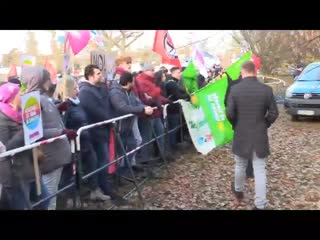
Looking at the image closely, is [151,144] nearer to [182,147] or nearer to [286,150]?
[182,147]

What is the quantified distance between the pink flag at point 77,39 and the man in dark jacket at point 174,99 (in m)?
2.52

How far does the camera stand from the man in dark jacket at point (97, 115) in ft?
18.6

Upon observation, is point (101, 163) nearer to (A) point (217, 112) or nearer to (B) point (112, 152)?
(B) point (112, 152)

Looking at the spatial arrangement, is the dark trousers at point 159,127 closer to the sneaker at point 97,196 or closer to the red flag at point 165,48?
the red flag at point 165,48

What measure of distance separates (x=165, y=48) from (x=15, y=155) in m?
5.07

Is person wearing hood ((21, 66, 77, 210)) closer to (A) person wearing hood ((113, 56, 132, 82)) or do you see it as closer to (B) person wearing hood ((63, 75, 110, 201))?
(B) person wearing hood ((63, 75, 110, 201))

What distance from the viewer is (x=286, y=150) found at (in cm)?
940

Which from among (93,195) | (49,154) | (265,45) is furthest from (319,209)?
(265,45)

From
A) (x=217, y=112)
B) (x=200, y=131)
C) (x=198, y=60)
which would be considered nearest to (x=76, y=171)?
(x=200, y=131)

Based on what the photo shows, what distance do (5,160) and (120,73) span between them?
3601 millimetres

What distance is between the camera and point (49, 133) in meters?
4.50

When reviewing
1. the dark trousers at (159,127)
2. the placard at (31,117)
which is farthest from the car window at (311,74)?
the placard at (31,117)

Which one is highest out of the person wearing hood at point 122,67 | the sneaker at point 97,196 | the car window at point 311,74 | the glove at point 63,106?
the person wearing hood at point 122,67

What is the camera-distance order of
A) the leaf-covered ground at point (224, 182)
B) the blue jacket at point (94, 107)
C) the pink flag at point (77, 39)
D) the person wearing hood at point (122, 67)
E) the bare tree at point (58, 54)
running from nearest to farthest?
the blue jacket at point (94, 107)
the leaf-covered ground at point (224, 182)
the pink flag at point (77, 39)
the person wearing hood at point (122, 67)
the bare tree at point (58, 54)
